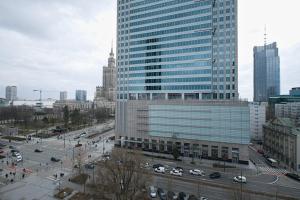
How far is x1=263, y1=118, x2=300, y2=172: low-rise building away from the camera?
57.2 meters

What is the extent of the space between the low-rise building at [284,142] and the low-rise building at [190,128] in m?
11.2

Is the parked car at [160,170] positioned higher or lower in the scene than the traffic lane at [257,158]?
higher

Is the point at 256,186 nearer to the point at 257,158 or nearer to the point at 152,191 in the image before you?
the point at 152,191

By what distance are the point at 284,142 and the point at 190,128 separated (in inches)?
1127

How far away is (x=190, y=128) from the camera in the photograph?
71875 mm

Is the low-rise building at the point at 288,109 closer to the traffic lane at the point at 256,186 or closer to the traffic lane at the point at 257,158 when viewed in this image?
the traffic lane at the point at 257,158

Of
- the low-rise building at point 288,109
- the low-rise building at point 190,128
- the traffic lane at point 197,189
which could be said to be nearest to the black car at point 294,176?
the low-rise building at point 190,128

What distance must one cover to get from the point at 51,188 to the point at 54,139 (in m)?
57.2

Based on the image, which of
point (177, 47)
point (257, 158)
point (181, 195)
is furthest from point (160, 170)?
point (177, 47)

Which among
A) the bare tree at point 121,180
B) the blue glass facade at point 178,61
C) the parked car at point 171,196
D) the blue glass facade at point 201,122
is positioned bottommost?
the parked car at point 171,196

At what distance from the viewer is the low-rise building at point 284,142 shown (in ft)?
188

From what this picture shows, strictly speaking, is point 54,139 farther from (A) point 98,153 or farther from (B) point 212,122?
(B) point 212,122

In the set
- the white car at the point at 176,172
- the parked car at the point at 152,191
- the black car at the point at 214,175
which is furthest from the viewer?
the white car at the point at 176,172

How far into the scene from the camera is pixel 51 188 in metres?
46.4
